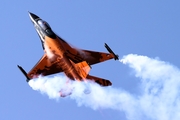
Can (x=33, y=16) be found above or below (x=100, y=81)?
above

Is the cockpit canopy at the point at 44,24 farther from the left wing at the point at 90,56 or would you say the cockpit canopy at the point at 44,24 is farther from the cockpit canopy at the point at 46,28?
the left wing at the point at 90,56

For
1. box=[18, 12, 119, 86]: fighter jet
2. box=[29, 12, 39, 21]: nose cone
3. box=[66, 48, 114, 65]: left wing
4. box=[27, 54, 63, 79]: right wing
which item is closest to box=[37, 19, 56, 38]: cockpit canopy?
box=[18, 12, 119, 86]: fighter jet

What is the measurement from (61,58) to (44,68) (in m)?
3.75

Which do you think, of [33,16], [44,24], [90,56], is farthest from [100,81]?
[33,16]

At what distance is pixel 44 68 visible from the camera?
75750 millimetres

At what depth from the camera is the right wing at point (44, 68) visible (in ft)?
246

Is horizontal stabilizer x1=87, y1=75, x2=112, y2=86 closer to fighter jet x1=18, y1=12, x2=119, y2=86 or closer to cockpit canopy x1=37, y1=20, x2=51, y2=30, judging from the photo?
fighter jet x1=18, y1=12, x2=119, y2=86

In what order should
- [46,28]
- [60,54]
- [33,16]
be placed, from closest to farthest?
[60,54] < [46,28] < [33,16]

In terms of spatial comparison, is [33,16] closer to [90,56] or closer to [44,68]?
[44,68]

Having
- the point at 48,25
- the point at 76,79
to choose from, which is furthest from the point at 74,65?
the point at 48,25

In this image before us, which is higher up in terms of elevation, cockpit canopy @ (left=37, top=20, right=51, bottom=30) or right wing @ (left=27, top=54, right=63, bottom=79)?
cockpit canopy @ (left=37, top=20, right=51, bottom=30)

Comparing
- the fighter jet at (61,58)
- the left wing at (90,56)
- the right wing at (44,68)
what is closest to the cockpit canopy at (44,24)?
the fighter jet at (61,58)

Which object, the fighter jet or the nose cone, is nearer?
the fighter jet

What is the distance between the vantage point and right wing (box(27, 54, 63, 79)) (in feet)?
246
